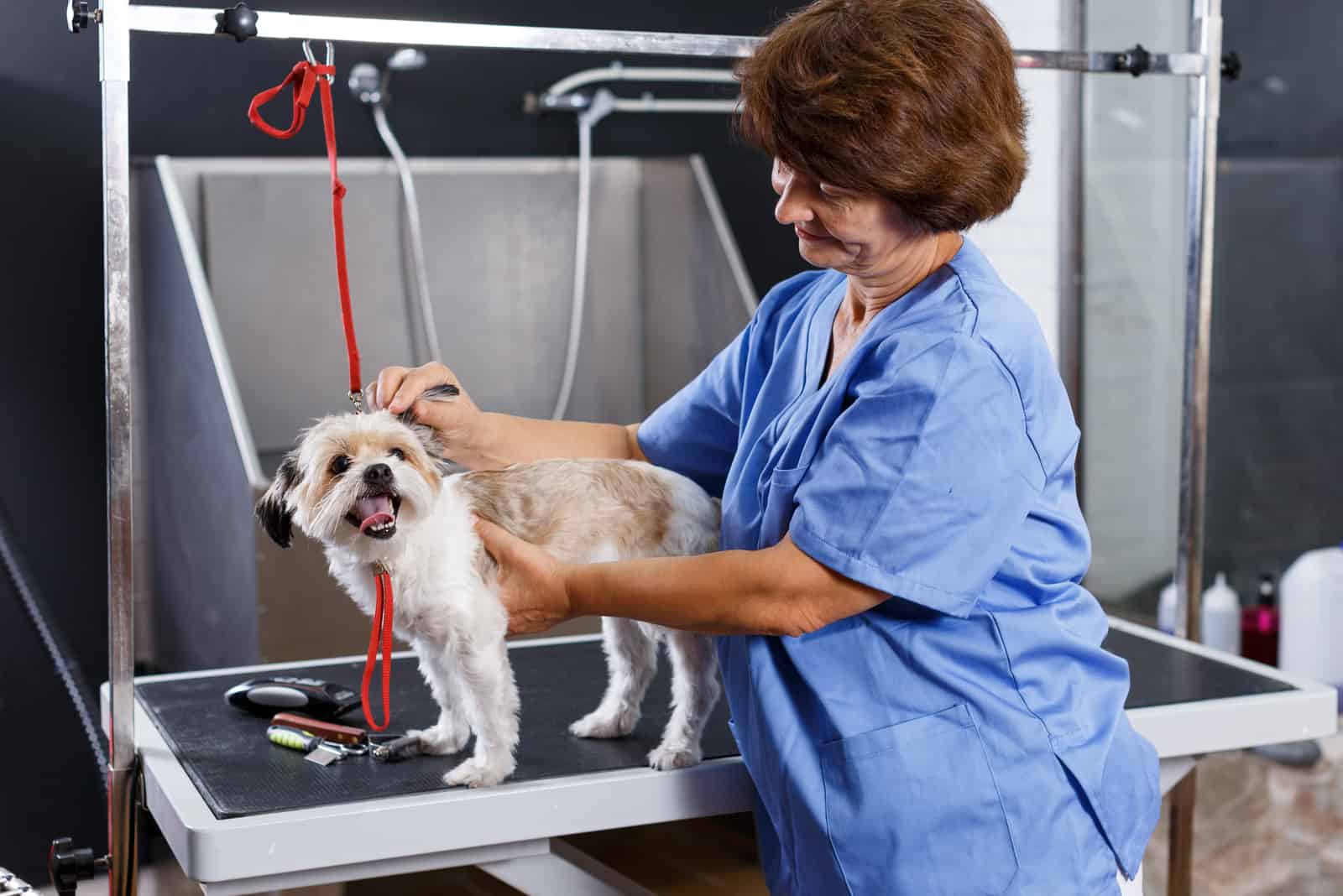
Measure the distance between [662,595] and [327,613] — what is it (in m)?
1.27

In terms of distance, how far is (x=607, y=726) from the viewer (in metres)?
1.45

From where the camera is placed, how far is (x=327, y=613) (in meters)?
2.30

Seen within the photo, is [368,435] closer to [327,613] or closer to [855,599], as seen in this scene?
[855,599]

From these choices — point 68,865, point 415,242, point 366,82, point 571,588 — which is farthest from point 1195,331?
point 366,82

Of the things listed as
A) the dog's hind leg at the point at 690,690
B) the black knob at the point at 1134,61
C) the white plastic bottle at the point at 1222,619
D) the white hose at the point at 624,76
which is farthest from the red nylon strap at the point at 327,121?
the white plastic bottle at the point at 1222,619

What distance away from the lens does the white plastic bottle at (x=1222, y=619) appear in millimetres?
3158

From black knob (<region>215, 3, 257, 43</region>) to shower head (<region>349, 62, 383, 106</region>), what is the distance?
1.54 m

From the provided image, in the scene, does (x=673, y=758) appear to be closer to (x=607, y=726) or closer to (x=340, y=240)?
(x=607, y=726)

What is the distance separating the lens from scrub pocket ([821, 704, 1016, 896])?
1151mm

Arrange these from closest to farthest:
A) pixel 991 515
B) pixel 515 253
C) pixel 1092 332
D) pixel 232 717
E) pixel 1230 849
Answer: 1. pixel 991 515
2. pixel 232 717
3. pixel 1230 849
4. pixel 515 253
5. pixel 1092 332

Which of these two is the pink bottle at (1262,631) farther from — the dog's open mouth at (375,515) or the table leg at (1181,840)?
the dog's open mouth at (375,515)

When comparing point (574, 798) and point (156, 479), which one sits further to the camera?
point (156, 479)

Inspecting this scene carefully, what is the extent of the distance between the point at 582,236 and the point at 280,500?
1776 mm

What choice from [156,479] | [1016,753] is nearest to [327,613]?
[156,479]
